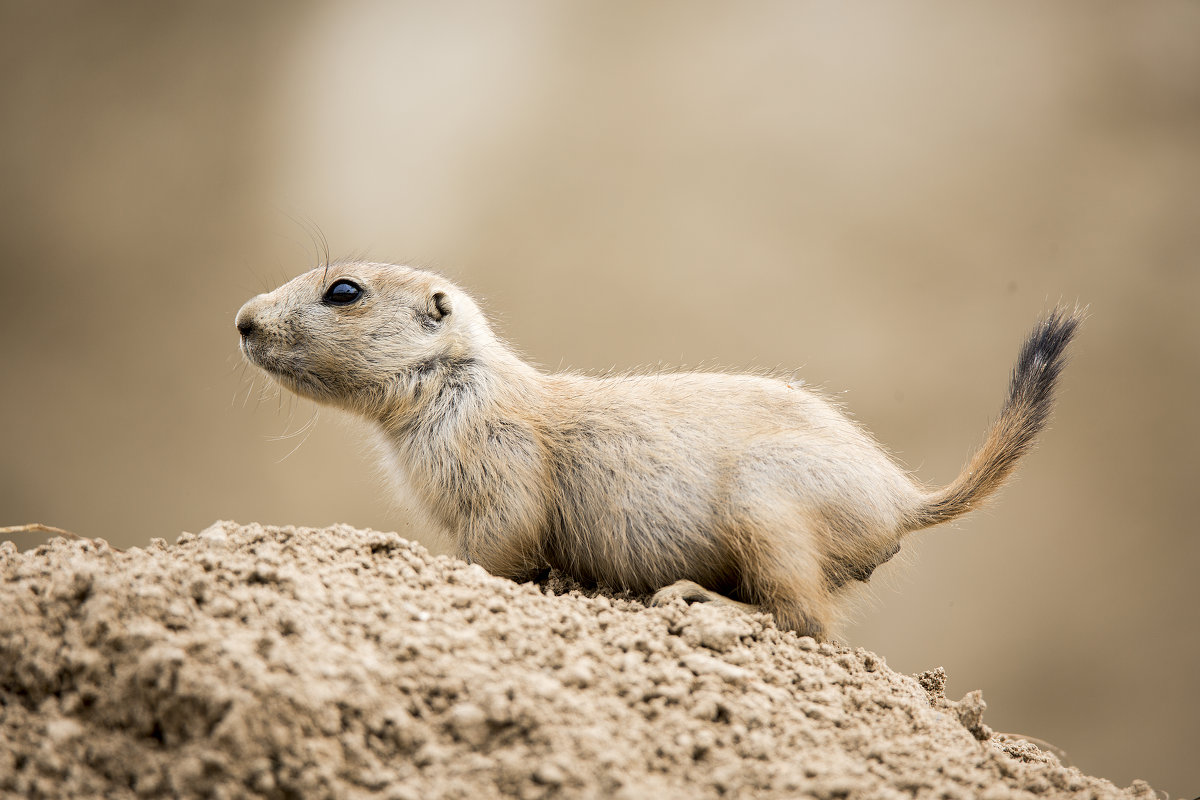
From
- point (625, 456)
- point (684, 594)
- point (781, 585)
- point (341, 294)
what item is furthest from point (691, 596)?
point (341, 294)

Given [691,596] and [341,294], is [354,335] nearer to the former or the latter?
[341,294]

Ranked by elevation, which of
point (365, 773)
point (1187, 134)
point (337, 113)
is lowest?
point (365, 773)

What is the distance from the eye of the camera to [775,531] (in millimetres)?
2229

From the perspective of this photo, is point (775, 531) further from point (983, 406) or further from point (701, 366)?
point (983, 406)

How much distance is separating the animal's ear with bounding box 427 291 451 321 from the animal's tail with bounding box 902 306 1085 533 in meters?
1.49

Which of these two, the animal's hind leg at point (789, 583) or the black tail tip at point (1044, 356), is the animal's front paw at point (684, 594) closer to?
the animal's hind leg at point (789, 583)

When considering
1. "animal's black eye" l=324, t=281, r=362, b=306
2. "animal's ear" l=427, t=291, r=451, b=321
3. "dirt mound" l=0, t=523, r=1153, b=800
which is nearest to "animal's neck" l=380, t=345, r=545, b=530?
"animal's ear" l=427, t=291, r=451, b=321

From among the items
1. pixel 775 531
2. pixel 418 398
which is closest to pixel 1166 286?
pixel 775 531

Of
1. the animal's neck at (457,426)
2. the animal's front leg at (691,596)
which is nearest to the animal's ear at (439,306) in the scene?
the animal's neck at (457,426)

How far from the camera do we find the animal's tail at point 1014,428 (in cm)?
A: 247

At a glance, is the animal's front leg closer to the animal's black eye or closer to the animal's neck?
the animal's neck

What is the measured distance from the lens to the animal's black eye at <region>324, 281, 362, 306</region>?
103 inches

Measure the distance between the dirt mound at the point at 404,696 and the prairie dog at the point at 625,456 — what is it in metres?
0.33

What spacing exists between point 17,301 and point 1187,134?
655 centimetres
